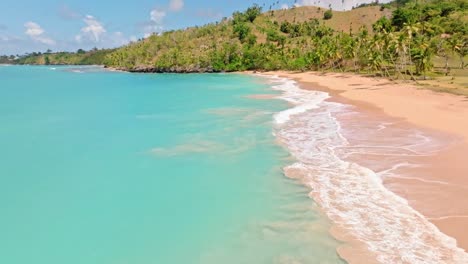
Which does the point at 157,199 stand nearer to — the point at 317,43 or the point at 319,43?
the point at 319,43

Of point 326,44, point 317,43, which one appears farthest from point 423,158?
point 317,43

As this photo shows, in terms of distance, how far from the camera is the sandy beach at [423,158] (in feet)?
34.6

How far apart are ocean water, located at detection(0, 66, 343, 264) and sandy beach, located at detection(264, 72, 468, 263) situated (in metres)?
2.19

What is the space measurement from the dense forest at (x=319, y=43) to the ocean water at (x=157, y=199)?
4592 cm

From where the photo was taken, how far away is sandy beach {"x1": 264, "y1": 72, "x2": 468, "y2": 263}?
1055 cm

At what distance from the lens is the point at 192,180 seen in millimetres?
16078

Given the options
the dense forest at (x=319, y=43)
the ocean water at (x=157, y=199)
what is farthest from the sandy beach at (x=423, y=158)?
the dense forest at (x=319, y=43)

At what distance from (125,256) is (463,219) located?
935 centimetres

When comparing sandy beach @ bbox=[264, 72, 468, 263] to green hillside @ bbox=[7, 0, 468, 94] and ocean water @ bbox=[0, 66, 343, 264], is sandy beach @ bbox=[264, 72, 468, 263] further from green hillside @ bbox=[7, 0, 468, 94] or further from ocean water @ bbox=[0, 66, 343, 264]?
green hillside @ bbox=[7, 0, 468, 94]

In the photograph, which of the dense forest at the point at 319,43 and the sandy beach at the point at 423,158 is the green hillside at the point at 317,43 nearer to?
the dense forest at the point at 319,43

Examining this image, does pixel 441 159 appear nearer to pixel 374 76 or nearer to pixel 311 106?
pixel 311 106

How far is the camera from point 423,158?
1669 centimetres

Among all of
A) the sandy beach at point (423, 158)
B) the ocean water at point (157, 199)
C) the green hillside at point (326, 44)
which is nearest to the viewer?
the ocean water at point (157, 199)

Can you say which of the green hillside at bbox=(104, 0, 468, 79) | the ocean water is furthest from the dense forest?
the ocean water
